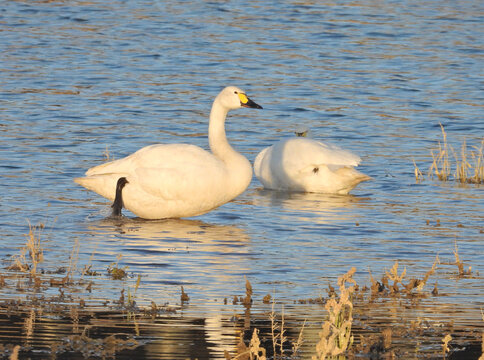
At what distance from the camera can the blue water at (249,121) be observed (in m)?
10.2

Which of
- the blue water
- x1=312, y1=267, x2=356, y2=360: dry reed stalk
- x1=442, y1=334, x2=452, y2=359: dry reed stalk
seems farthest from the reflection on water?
x1=312, y1=267, x2=356, y2=360: dry reed stalk

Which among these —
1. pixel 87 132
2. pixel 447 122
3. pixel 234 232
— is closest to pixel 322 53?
pixel 447 122

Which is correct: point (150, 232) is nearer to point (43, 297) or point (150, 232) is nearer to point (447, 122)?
point (43, 297)

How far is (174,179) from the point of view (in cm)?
1184

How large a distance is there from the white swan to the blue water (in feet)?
0.72

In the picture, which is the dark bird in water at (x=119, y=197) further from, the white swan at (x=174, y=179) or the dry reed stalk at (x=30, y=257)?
the dry reed stalk at (x=30, y=257)

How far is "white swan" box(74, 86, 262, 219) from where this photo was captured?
1185 cm

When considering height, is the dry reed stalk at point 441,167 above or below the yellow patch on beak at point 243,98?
below

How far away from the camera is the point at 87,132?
17.6 meters

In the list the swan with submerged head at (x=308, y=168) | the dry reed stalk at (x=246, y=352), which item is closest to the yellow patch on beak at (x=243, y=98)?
the swan with submerged head at (x=308, y=168)

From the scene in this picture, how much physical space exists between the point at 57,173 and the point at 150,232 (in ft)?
11.2

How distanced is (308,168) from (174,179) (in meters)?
2.89

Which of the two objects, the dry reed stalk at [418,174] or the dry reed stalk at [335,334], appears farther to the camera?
the dry reed stalk at [418,174]

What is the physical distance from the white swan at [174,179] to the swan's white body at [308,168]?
2100 millimetres
